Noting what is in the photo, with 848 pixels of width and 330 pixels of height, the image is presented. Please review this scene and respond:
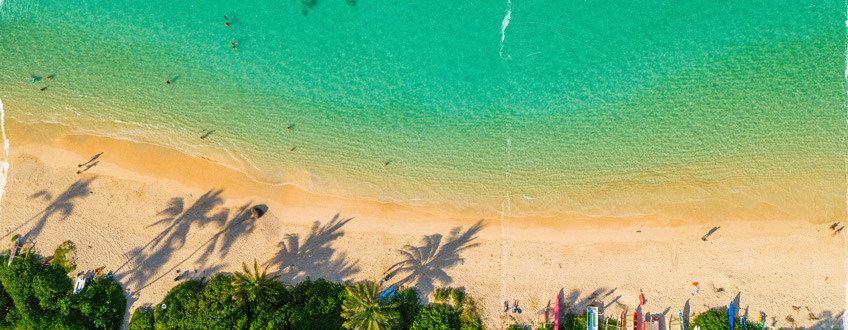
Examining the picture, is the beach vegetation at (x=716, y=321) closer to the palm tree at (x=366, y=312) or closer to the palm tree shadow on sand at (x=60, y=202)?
the palm tree at (x=366, y=312)

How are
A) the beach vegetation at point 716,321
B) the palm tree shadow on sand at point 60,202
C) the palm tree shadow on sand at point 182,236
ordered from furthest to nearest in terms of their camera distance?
the palm tree shadow on sand at point 60,202 → the palm tree shadow on sand at point 182,236 → the beach vegetation at point 716,321

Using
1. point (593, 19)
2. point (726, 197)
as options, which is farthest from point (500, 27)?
point (726, 197)

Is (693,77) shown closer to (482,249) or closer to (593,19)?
(593,19)

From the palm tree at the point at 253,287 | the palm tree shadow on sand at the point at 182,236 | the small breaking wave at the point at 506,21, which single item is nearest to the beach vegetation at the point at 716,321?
the small breaking wave at the point at 506,21

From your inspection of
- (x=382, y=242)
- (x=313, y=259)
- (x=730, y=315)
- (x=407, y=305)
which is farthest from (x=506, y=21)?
(x=730, y=315)

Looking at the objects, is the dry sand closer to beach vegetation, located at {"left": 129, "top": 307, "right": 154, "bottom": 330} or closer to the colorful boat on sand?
the colorful boat on sand

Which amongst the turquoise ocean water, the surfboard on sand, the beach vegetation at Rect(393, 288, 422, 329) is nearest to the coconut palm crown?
the turquoise ocean water
